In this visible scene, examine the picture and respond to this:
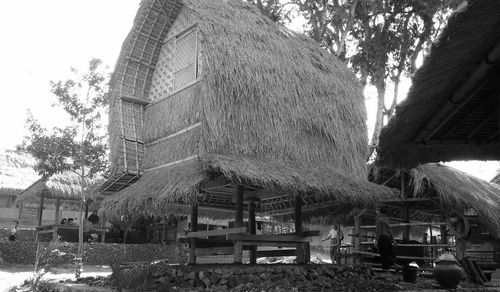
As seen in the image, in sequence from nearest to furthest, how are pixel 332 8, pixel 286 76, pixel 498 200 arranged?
pixel 286 76 → pixel 498 200 → pixel 332 8

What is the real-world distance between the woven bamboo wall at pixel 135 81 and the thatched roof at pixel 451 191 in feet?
19.6

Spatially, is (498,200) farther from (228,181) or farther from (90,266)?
(90,266)

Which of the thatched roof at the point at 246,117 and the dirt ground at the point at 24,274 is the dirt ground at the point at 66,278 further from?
the thatched roof at the point at 246,117

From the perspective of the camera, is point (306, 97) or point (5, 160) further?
point (5, 160)

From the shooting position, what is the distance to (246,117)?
757cm

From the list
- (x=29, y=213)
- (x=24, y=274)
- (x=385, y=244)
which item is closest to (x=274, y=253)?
Answer: (x=385, y=244)

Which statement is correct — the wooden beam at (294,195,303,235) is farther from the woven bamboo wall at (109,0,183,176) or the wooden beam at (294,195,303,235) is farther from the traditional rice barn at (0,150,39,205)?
the traditional rice barn at (0,150,39,205)

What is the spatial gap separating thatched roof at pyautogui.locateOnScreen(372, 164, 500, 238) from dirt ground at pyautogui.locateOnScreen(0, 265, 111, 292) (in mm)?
7890

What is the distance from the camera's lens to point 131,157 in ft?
29.0

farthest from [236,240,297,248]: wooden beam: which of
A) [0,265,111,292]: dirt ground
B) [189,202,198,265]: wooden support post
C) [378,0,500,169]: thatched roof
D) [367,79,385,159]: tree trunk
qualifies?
[367,79,385,159]: tree trunk

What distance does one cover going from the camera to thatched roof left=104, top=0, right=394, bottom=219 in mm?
7105

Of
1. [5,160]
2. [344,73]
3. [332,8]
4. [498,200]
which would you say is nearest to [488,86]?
[344,73]

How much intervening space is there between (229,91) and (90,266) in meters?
9.48

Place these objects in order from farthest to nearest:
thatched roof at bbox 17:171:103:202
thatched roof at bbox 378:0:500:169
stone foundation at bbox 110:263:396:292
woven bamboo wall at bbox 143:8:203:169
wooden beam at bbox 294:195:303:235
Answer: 1. thatched roof at bbox 17:171:103:202
2. wooden beam at bbox 294:195:303:235
3. woven bamboo wall at bbox 143:8:203:169
4. stone foundation at bbox 110:263:396:292
5. thatched roof at bbox 378:0:500:169
